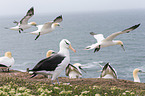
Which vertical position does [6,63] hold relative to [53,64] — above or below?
above

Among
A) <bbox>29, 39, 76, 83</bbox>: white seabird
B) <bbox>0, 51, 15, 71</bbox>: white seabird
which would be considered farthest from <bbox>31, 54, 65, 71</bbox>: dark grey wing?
<bbox>0, 51, 15, 71</bbox>: white seabird

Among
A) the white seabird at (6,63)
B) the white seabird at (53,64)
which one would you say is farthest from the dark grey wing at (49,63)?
the white seabird at (6,63)

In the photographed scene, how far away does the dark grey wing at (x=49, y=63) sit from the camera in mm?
10203

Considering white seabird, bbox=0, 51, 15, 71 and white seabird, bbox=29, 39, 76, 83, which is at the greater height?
white seabird, bbox=0, 51, 15, 71

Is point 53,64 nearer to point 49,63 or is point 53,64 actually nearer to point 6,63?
point 49,63

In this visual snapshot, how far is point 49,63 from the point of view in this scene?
10359mm

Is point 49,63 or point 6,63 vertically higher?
point 6,63

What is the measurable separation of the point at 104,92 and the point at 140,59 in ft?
235

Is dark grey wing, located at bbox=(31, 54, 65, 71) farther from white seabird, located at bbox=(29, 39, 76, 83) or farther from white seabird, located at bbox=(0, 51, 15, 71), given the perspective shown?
white seabird, located at bbox=(0, 51, 15, 71)

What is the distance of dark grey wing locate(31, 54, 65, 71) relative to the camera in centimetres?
1020

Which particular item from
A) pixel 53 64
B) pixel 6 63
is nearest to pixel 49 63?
pixel 53 64

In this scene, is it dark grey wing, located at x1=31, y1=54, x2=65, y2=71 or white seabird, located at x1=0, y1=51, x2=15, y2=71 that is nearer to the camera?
dark grey wing, located at x1=31, y1=54, x2=65, y2=71

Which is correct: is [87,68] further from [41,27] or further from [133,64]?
[41,27]

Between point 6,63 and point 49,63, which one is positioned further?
point 6,63
